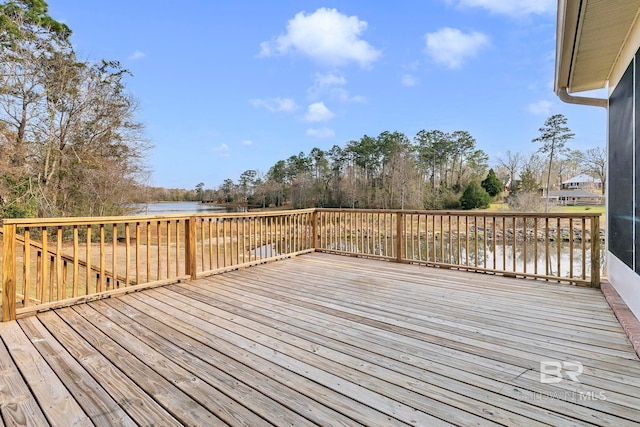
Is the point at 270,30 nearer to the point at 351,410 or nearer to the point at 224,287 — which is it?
the point at 224,287

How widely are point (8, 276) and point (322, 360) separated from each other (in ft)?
8.78

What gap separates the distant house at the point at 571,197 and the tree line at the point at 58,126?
60.3 feet

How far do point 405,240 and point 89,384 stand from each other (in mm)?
4394

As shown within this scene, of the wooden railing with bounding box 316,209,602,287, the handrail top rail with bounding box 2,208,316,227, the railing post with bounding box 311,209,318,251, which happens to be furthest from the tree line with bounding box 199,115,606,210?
the handrail top rail with bounding box 2,208,316,227

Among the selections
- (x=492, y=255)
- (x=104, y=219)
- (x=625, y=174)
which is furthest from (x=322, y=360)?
(x=492, y=255)

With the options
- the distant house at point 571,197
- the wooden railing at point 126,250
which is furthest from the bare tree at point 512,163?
the wooden railing at point 126,250

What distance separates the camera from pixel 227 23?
29.7 ft

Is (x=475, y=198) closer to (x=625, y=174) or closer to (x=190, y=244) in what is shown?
(x=625, y=174)

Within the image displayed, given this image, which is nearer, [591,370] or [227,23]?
[591,370]

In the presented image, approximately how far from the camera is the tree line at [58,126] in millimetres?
9391

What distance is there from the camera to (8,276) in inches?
102

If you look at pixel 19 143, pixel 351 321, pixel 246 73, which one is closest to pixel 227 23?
pixel 246 73

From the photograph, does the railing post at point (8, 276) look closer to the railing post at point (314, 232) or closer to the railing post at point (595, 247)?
the railing post at point (314, 232)

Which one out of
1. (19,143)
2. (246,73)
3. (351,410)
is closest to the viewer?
(351,410)
